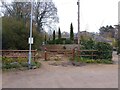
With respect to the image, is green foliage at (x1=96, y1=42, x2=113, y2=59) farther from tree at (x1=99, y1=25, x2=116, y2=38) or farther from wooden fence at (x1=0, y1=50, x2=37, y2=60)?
tree at (x1=99, y1=25, x2=116, y2=38)

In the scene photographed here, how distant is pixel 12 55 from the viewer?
18.6 m

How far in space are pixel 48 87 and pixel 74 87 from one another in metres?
1.02

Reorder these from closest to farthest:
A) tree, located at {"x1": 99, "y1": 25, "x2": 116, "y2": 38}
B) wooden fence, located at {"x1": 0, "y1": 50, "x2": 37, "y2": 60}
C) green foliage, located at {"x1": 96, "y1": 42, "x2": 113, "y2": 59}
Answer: wooden fence, located at {"x1": 0, "y1": 50, "x2": 37, "y2": 60} < green foliage, located at {"x1": 96, "y1": 42, "x2": 113, "y2": 59} < tree, located at {"x1": 99, "y1": 25, "x2": 116, "y2": 38}

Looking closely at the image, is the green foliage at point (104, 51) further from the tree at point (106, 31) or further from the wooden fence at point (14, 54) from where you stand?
the tree at point (106, 31)

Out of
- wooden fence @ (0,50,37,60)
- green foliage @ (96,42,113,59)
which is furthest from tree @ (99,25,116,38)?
wooden fence @ (0,50,37,60)

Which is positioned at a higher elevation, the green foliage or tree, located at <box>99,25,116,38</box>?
tree, located at <box>99,25,116,38</box>

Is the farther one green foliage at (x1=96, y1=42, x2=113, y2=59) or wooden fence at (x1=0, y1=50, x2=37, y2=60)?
green foliage at (x1=96, y1=42, x2=113, y2=59)

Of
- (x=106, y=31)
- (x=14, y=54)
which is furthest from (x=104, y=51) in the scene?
(x=106, y=31)

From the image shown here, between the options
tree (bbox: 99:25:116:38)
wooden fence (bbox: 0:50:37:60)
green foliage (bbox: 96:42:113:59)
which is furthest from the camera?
tree (bbox: 99:25:116:38)

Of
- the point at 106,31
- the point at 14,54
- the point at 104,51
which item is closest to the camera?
the point at 14,54

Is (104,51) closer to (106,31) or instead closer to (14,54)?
(14,54)

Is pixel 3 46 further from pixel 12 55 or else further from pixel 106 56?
pixel 106 56

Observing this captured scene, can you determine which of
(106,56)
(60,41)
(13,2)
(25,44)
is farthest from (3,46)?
(60,41)

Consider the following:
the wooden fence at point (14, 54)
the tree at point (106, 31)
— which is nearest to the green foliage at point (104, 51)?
the wooden fence at point (14, 54)
